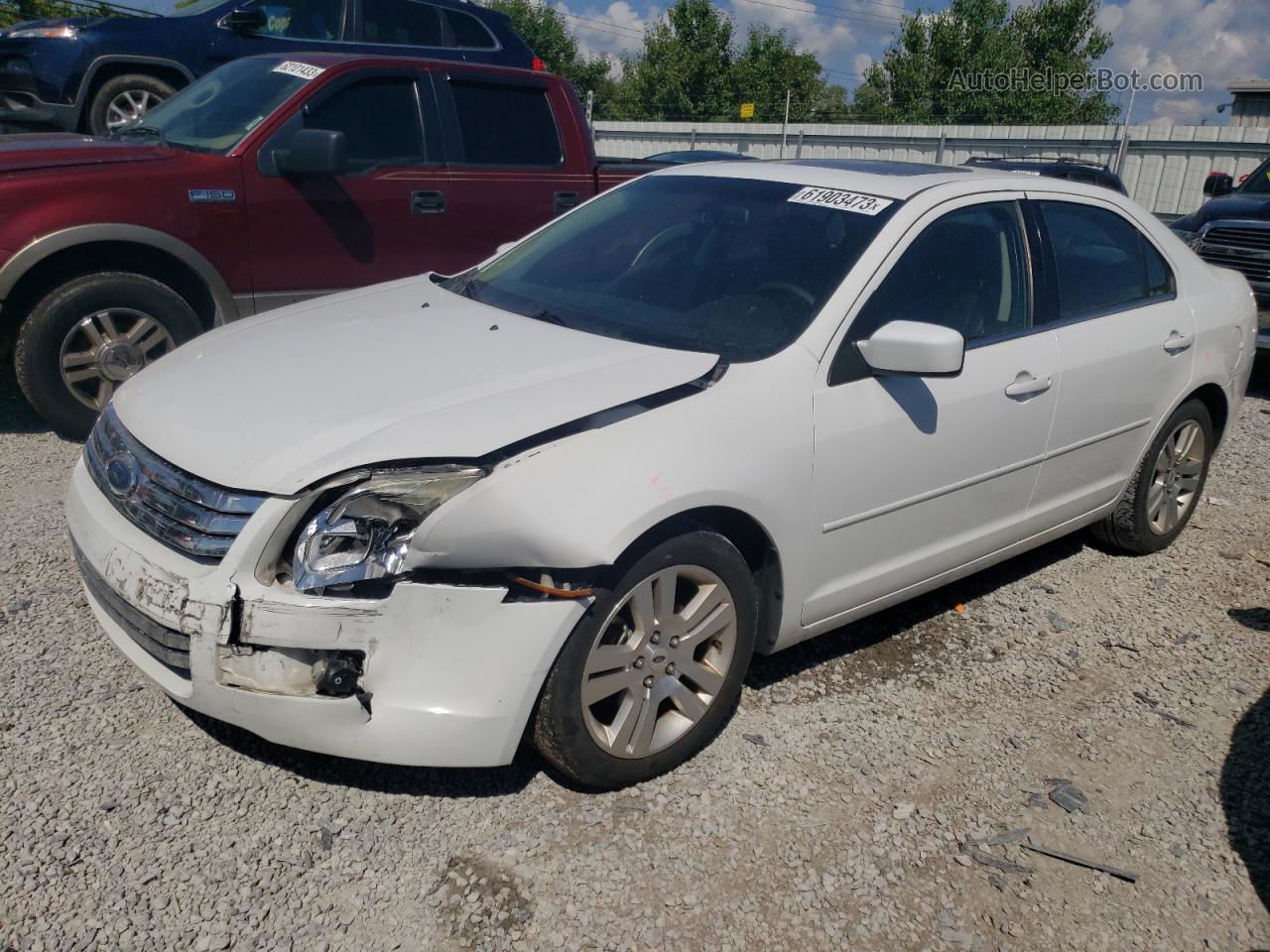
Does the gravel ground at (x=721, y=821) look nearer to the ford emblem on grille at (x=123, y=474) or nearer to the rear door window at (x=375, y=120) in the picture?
the ford emblem on grille at (x=123, y=474)

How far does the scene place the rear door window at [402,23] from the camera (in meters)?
8.61

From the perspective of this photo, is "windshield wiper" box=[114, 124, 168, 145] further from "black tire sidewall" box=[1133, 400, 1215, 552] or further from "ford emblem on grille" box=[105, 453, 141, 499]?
"black tire sidewall" box=[1133, 400, 1215, 552]

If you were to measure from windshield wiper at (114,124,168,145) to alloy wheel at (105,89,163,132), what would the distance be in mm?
2453

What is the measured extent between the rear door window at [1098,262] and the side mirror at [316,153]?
334cm

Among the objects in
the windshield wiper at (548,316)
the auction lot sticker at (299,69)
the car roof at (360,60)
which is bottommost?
the windshield wiper at (548,316)

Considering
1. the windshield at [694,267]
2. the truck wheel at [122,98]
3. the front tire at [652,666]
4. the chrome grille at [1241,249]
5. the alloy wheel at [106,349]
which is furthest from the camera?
the chrome grille at [1241,249]

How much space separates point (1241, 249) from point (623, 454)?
7.75 m

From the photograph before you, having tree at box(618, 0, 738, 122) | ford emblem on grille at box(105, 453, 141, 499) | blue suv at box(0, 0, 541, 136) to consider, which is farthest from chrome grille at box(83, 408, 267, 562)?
tree at box(618, 0, 738, 122)

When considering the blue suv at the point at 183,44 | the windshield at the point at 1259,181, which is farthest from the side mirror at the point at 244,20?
the windshield at the point at 1259,181

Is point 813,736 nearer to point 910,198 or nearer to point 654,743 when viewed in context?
point 654,743

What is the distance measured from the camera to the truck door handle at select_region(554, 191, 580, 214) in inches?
259

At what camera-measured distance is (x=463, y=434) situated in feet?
8.61

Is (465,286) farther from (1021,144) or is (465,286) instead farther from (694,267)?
(1021,144)

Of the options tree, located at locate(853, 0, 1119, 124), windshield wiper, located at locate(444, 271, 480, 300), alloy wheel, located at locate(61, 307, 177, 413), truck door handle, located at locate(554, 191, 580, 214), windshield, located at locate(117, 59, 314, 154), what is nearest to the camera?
windshield wiper, located at locate(444, 271, 480, 300)
